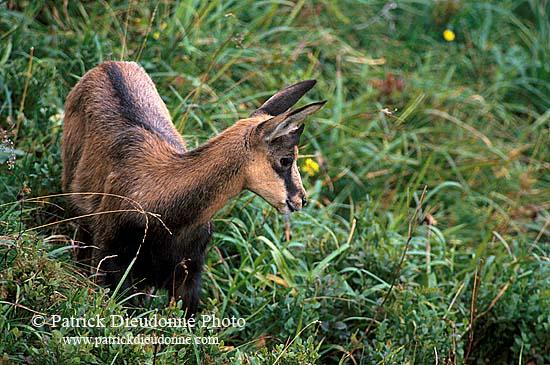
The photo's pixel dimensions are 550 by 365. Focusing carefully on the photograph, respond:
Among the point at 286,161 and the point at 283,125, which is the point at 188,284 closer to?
the point at 286,161

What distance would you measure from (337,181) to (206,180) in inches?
109

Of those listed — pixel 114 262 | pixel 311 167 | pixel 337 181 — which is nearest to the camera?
pixel 114 262

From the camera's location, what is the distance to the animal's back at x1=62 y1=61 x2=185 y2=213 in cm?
432

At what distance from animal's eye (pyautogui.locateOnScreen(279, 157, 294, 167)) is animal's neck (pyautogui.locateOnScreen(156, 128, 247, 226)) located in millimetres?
187

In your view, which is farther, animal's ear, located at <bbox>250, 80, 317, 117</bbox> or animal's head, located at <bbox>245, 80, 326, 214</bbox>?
animal's ear, located at <bbox>250, 80, 317, 117</bbox>

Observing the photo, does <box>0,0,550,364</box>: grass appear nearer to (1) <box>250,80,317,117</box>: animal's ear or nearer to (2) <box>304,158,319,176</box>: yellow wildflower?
(2) <box>304,158,319,176</box>: yellow wildflower

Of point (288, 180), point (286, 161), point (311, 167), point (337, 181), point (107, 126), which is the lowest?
point (337, 181)

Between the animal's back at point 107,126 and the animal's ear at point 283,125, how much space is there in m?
0.63

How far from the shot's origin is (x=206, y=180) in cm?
404

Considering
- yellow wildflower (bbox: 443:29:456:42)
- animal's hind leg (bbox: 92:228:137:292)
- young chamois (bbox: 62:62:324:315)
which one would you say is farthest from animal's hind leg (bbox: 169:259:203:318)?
yellow wildflower (bbox: 443:29:456:42)

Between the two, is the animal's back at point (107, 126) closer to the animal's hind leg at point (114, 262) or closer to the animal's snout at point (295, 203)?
the animal's hind leg at point (114, 262)

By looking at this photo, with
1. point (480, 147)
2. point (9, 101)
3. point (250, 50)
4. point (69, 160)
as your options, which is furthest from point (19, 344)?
point (480, 147)

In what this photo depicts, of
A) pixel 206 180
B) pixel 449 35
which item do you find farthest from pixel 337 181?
pixel 206 180

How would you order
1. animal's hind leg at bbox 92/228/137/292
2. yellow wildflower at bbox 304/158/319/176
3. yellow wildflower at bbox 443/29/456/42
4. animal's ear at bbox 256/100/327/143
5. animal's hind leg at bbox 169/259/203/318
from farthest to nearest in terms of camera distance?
yellow wildflower at bbox 443/29/456/42
yellow wildflower at bbox 304/158/319/176
animal's hind leg at bbox 169/259/203/318
animal's hind leg at bbox 92/228/137/292
animal's ear at bbox 256/100/327/143
